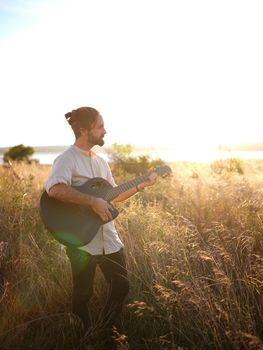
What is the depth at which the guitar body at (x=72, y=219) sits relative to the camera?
3.15 m

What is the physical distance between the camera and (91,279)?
3201 millimetres

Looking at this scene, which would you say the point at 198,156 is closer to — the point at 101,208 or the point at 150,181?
the point at 150,181

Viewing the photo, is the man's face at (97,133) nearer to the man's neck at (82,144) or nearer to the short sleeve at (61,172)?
the man's neck at (82,144)

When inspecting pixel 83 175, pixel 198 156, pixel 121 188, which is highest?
pixel 83 175

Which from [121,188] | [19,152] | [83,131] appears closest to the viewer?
[83,131]

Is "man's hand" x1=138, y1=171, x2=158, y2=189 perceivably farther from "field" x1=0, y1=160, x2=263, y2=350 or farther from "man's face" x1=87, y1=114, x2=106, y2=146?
"man's face" x1=87, y1=114, x2=106, y2=146

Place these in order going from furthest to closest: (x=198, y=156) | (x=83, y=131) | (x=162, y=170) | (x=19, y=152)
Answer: (x=198, y=156) → (x=19, y=152) → (x=162, y=170) → (x=83, y=131)

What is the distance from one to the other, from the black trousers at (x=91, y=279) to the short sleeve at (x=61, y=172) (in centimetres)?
55

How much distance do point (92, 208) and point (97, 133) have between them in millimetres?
625

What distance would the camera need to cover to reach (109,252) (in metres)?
3.18

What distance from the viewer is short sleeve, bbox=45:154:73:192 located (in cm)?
304

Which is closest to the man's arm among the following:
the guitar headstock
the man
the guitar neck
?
the man

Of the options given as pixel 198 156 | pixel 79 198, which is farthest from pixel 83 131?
pixel 198 156

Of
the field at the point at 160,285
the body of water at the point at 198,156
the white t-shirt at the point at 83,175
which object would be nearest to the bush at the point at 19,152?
the body of water at the point at 198,156
